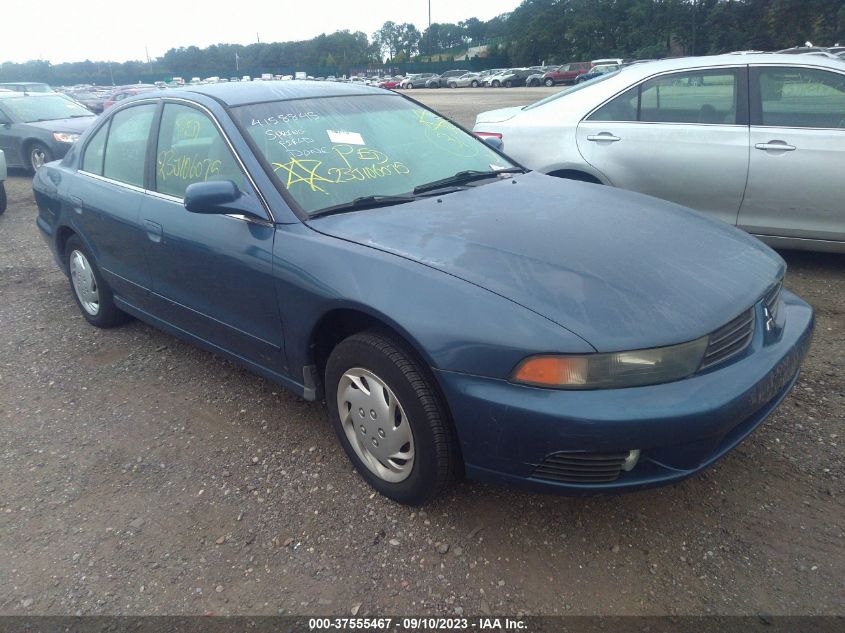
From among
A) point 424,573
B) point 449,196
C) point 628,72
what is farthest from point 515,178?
point 628,72

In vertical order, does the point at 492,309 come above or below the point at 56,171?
below

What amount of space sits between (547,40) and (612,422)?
73901 mm

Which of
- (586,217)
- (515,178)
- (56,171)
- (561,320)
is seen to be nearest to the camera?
(561,320)

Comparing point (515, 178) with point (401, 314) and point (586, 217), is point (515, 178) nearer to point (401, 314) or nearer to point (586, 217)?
point (586, 217)

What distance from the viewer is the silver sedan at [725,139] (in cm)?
440

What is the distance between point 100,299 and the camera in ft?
14.0

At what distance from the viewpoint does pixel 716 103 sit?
4711 mm

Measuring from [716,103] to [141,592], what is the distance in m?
4.61

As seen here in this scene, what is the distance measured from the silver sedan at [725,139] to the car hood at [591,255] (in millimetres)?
1831

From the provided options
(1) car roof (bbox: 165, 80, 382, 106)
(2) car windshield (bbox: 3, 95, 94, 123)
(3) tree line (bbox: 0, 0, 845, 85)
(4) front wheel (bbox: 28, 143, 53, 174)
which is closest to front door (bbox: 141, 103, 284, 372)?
(1) car roof (bbox: 165, 80, 382, 106)

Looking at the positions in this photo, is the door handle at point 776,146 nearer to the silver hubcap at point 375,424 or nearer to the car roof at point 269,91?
the car roof at point 269,91

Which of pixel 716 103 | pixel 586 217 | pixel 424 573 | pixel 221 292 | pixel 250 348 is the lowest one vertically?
pixel 424 573

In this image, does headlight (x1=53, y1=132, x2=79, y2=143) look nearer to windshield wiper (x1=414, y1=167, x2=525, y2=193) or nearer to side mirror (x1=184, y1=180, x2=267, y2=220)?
side mirror (x1=184, y1=180, x2=267, y2=220)

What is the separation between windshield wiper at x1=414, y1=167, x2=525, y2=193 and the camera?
10.2 feet
